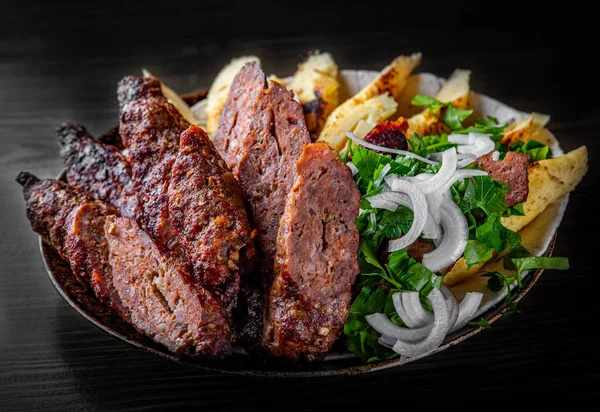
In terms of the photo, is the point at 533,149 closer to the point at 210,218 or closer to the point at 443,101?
the point at 443,101

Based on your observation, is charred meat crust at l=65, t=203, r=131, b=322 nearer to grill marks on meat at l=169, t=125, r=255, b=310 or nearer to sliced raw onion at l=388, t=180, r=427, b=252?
grill marks on meat at l=169, t=125, r=255, b=310

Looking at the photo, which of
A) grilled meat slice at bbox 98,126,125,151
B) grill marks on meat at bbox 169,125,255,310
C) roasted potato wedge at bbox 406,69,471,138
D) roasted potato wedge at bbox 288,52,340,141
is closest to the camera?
grill marks on meat at bbox 169,125,255,310

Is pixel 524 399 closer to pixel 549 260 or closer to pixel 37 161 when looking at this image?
pixel 549 260

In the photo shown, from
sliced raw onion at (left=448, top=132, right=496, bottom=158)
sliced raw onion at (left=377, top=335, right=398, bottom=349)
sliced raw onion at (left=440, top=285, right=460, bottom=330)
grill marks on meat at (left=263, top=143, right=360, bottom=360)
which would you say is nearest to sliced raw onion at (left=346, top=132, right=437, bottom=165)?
sliced raw onion at (left=448, top=132, right=496, bottom=158)

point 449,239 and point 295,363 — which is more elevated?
point 449,239

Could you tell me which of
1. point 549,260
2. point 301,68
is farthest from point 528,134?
point 301,68

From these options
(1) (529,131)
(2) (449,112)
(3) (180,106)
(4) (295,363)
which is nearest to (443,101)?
(2) (449,112)

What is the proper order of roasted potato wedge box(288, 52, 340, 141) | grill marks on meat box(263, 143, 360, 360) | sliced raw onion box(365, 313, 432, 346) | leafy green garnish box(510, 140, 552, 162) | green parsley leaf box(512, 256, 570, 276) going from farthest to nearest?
roasted potato wedge box(288, 52, 340, 141), leafy green garnish box(510, 140, 552, 162), green parsley leaf box(512, 256, 570, 276), sliced raw onion box(365, 313, 432, 346), grill marks on meat box(263, 143, 360, 360)
